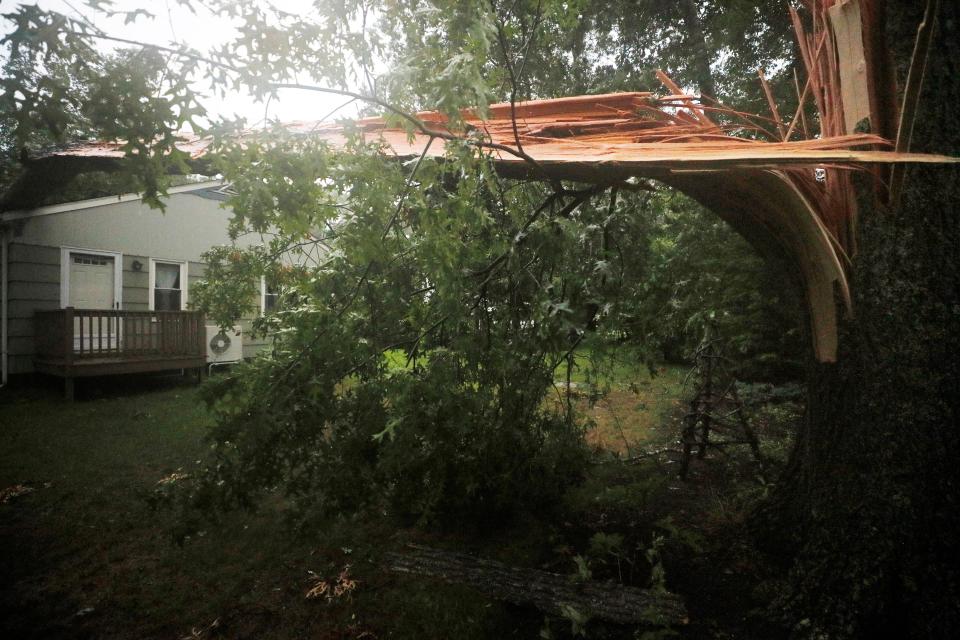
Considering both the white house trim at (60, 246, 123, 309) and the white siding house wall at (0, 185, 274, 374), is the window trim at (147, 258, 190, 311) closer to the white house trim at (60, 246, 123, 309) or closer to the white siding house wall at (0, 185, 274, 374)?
the white siding house wall at (0, 185, 274, 374)

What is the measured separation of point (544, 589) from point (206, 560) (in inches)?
104

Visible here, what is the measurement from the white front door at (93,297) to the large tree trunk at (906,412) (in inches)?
425

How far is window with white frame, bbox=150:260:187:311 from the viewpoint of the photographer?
1034 centimetres

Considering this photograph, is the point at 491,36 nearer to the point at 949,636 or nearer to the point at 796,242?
the point at 796,242

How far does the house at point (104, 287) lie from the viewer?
8375 millimetres

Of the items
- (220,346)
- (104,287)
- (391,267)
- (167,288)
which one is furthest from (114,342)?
(391,267)

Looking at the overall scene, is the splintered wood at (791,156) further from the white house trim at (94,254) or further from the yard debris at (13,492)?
the white house trim at (94,254)

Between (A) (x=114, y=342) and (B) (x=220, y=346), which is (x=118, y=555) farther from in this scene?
(B) (x=220, y=346)

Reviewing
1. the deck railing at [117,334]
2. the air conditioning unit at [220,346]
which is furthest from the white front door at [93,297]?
the air conditioning unit at [220,346]

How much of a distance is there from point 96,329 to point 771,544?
1138cm

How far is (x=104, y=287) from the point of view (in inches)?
379

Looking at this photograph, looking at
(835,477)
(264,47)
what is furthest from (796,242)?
(264,47)

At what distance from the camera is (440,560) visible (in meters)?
3.34

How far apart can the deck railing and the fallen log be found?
8160 millimetres
